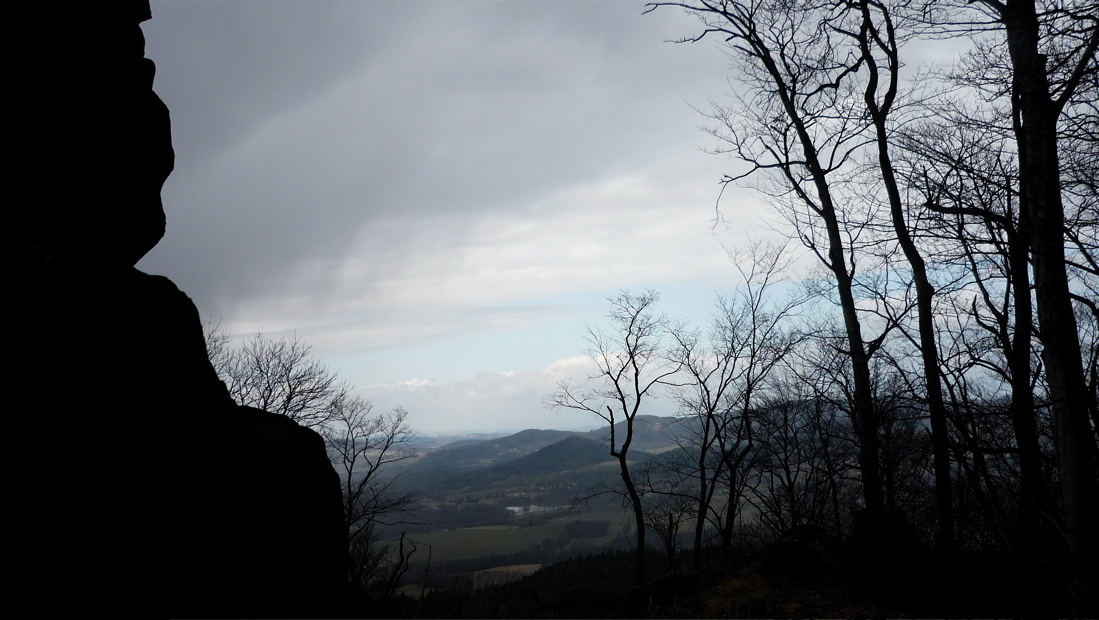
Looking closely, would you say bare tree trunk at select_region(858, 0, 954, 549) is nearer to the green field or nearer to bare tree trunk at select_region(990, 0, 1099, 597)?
bare tree trunk at select_region(990, 0, 1099, 597)

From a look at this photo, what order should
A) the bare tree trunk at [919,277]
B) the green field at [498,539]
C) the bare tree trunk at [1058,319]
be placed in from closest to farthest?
the bare tree trunk at [1058,319] → the bare tree trunk at [919,277] → the green field at [498,539]

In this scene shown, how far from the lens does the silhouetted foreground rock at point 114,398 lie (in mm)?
3051

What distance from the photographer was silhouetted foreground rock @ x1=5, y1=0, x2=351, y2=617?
10.0ft

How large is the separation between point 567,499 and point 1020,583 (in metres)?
156

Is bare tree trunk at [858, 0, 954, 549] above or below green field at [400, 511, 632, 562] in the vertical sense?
above

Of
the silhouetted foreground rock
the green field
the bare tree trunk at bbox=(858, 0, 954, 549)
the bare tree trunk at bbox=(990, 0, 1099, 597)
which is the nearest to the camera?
the silhouetted foreground rock

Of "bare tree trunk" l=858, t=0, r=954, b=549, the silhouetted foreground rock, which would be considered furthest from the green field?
the silhouetted foreground rock

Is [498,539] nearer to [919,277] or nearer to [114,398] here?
[919,277]

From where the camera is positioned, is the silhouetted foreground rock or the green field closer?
the silhouetted foreground rock

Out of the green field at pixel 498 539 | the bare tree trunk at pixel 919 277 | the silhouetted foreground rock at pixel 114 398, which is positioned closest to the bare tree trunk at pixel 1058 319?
the bare tree trunk at pixel 919 277

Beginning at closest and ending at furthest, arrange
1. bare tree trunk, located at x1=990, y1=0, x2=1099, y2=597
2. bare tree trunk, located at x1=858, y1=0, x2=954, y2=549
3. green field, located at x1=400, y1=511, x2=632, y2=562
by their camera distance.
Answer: bare tree trunk, located at x1=990, y1=0, x2=1099, y2=597, bare tree trunk, located at x1=858, y1=0, x2=954, y2=549, green field, located at x1=400, y1=511, x2=632, y2=562

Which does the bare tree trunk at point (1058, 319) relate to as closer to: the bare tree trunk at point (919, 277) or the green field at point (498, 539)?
the bare tree trunk at point (919, 277)

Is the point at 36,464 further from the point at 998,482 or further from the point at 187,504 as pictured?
the point at 998,482

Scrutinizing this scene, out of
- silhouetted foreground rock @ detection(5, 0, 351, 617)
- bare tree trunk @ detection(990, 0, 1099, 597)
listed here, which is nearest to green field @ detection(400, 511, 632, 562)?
bare tree trunk @ detection(990, 0, 1099, 597)
